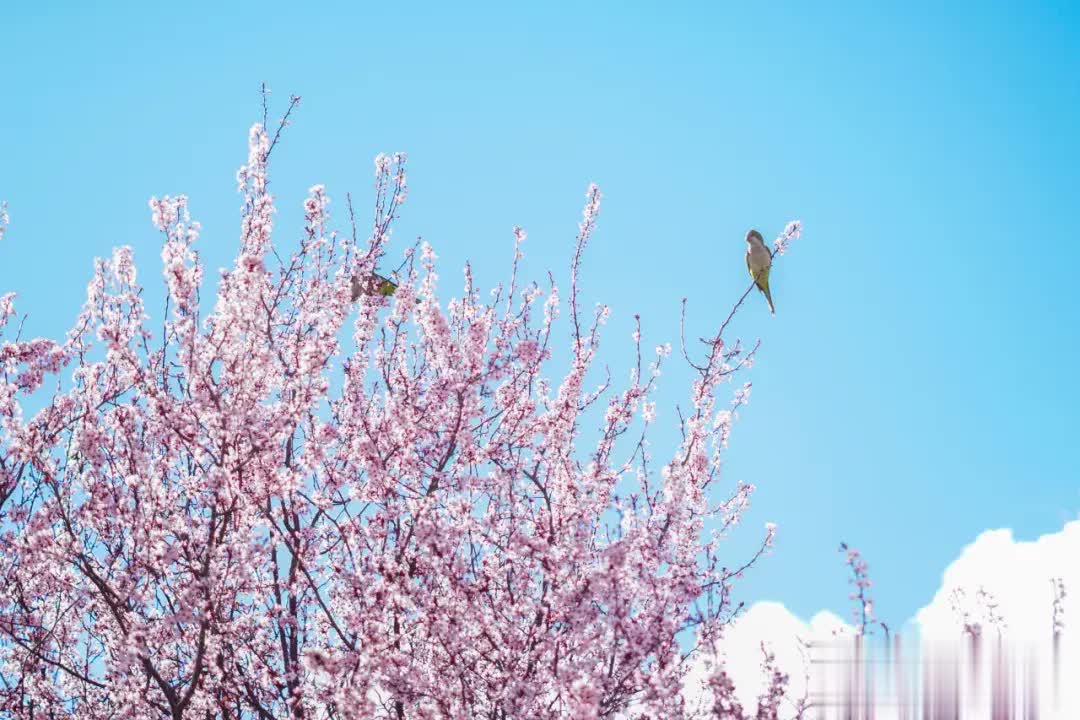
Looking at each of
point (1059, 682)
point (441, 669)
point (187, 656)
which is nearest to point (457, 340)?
point (441, 669)

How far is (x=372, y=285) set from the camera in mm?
8172

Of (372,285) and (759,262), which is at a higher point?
(759,262)

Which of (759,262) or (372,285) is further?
(759,262)

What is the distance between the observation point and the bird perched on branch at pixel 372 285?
318 inches

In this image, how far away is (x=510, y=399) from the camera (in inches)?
315

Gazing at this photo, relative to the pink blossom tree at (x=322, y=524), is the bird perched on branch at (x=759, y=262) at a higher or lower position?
higher

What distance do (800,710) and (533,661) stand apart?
7.10 ft

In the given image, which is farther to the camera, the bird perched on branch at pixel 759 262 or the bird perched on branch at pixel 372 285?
the bird perched on branch at pixel 759 262

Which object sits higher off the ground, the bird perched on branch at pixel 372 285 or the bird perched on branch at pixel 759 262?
the bird perched on branch at pixel 759 262

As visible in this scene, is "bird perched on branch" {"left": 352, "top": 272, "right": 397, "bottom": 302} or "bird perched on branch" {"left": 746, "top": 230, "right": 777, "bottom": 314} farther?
"bird perched on branch" {"left": 746, "top": 230, "right": 777, "bottom": 314}

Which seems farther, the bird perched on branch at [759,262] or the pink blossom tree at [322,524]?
the bird perched on branch at [759,262]

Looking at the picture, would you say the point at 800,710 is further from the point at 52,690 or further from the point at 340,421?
the point at 52,690

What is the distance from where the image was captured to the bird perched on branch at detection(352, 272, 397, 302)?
26.5ft

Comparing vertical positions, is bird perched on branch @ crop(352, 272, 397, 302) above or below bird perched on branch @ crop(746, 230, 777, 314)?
below
